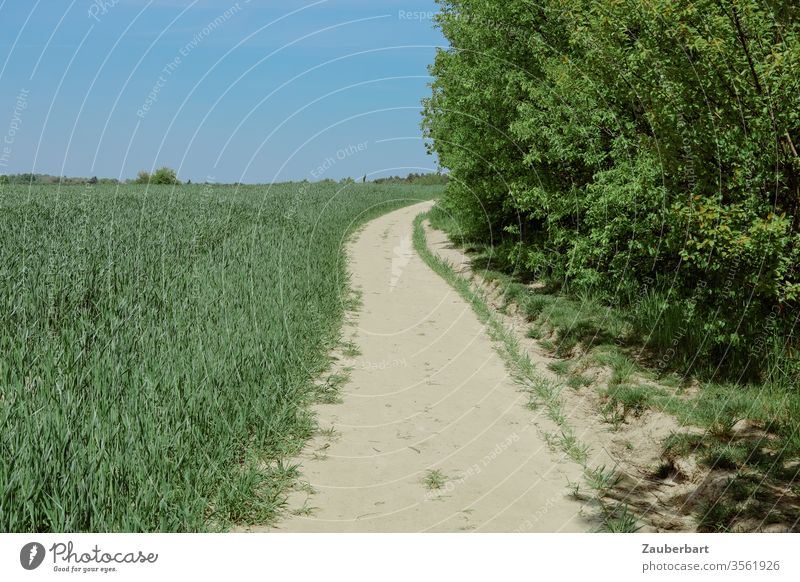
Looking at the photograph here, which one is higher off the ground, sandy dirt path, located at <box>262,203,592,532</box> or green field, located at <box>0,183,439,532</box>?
green field, located at <box>0,183,439,532</box>

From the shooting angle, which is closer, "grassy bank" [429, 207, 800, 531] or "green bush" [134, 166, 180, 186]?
"grassy bank" [429, 207, 800, 531]

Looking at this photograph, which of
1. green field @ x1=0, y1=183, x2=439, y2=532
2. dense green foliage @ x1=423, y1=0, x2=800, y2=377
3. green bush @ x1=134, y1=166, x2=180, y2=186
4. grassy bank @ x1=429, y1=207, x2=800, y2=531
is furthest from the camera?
green bush @ x1=134, y1=166, x2=180, y2=186

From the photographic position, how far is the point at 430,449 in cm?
755

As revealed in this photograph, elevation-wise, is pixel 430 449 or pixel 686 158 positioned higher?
pixel 686 158

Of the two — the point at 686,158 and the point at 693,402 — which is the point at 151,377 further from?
the point at 686,158

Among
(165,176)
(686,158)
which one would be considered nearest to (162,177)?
(165,176)

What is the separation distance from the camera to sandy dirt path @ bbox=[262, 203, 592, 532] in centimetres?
600
